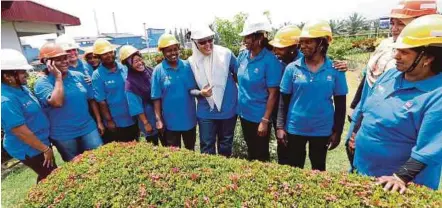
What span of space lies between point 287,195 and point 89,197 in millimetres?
1373

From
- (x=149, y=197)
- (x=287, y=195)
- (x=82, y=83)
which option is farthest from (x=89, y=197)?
(x=82, y=83)

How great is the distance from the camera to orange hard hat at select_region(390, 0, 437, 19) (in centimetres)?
247

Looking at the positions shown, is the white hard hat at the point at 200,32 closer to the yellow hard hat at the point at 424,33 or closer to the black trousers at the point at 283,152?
the black trousers at the point at 283,152

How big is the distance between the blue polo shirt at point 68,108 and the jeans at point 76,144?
0.22ft

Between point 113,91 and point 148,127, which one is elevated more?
point 113,91

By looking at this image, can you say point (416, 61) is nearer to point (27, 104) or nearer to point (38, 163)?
point (27, 104)

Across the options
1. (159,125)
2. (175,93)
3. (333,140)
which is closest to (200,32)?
(175,93)

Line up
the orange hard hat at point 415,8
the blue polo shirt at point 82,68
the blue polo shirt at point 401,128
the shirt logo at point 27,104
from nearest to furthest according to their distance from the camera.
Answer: the blue polo shirt at point 401,128 < the orange hard hat at point 415,8 < the shirt logo at point 27,104 < the blue polo shirt at point 82,68

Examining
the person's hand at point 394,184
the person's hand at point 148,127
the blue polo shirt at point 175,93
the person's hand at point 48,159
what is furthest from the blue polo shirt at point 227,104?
the person's hand at point 394,184

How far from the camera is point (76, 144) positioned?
12.0 feet

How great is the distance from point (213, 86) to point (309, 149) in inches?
51.0

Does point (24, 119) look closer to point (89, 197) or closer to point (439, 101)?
point (89, 197)

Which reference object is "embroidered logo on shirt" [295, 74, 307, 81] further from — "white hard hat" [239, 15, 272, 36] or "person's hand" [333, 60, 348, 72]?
"white hard hat" [239, 15, 272, 36]

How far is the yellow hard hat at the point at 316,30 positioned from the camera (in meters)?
2.73
